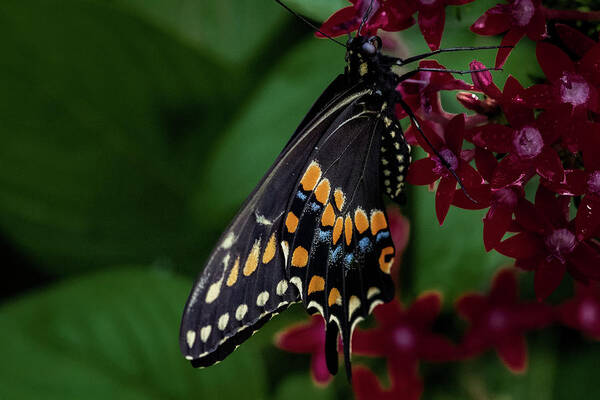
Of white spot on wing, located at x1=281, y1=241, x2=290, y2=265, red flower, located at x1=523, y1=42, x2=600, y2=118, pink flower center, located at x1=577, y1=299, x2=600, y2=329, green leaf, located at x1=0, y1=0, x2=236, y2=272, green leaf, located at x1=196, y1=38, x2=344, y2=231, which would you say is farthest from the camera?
green leaf, located at x1=0, y1=0, x2=236, y2=272

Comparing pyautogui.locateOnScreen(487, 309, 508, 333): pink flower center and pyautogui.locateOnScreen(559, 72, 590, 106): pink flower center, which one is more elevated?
pyautogui.locateOnScreen(559, 72, 590, 106): pink flower center

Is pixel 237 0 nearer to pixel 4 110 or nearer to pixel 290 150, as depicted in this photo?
pixel 4 110

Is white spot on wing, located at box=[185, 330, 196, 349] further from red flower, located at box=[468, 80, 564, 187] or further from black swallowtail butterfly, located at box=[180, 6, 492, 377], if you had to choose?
red flower, located at box=[468, 80, 564, 187]

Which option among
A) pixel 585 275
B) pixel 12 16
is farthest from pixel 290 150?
pixel 12 16

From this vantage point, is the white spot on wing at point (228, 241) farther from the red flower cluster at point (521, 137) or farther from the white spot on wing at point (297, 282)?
the red flower cluster at point (521, 137)

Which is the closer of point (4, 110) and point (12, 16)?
point (12, 16)

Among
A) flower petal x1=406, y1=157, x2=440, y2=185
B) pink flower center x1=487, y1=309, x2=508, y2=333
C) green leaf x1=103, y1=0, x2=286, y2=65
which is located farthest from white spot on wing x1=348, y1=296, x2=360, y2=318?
green leaf x1=103, y1=0, x2=286, y2=65
